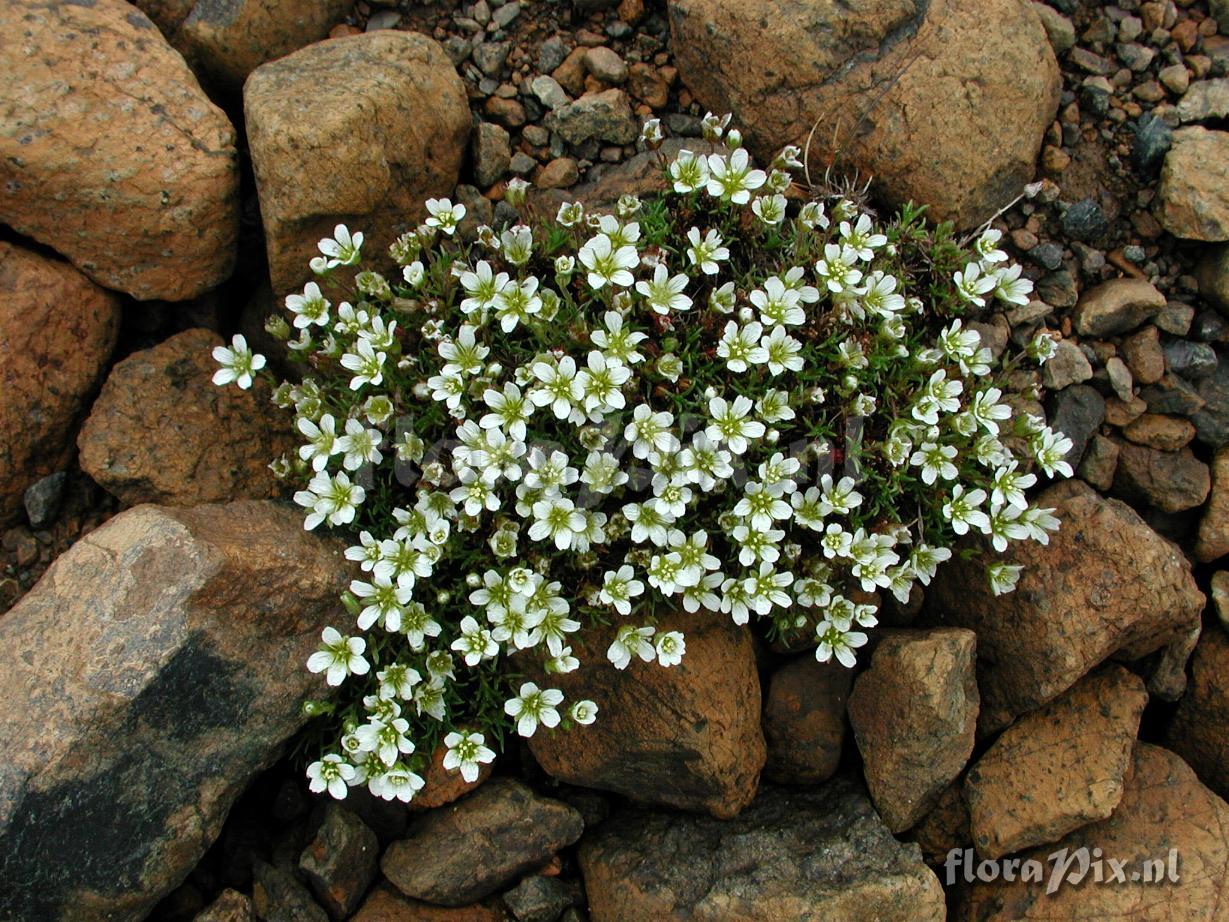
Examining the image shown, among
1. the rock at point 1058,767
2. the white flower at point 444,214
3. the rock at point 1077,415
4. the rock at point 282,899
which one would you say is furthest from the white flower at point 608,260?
the rock at point 282,899

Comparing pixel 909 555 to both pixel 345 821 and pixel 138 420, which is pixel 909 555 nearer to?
pixel 345 821

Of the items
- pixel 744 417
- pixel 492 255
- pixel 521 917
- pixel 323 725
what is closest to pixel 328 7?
pixel 492 255

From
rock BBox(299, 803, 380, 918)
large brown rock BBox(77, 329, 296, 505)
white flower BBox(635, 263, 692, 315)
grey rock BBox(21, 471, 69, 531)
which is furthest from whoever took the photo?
grey rock BBox(21, 471, 69, 531)

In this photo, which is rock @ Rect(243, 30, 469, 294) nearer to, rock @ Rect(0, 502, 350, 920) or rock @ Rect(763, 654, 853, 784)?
rock @ Rect(0, 502, 350, 920)

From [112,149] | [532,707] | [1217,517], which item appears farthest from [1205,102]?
[112,149]

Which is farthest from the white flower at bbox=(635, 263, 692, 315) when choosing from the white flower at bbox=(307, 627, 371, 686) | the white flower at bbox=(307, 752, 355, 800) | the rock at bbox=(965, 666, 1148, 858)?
the rock at bbox=(965, 666, 1148, 858)

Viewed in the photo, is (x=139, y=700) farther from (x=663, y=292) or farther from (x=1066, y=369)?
(x=1066, y=369)

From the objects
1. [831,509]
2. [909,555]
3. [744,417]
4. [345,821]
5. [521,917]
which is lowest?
[521,917]
